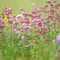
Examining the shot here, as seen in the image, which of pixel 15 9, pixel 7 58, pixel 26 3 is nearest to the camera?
pixel 7 58

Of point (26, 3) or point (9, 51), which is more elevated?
point (26, 3)

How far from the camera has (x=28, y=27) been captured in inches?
96.1

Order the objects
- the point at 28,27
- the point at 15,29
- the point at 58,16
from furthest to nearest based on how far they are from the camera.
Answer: the point at 58,16
the point at 15,29
the point at 28,27

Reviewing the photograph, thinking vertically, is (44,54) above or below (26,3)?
below

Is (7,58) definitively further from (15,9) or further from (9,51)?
(15,9)

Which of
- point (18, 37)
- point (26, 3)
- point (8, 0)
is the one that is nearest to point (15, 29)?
point (18, 37)

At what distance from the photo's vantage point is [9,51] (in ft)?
8.14

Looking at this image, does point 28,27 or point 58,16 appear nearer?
point 28,27

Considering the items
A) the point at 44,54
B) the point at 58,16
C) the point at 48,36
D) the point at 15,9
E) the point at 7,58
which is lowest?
the point at 44,54

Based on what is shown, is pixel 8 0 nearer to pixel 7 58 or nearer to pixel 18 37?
pixel 18 37

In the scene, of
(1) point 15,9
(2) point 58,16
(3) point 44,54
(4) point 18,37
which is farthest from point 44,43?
(1) point 15,9

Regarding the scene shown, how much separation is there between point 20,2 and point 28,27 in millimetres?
5682

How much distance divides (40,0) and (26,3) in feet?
3.21

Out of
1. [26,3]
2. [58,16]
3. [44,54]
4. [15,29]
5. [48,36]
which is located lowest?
[44,54]
